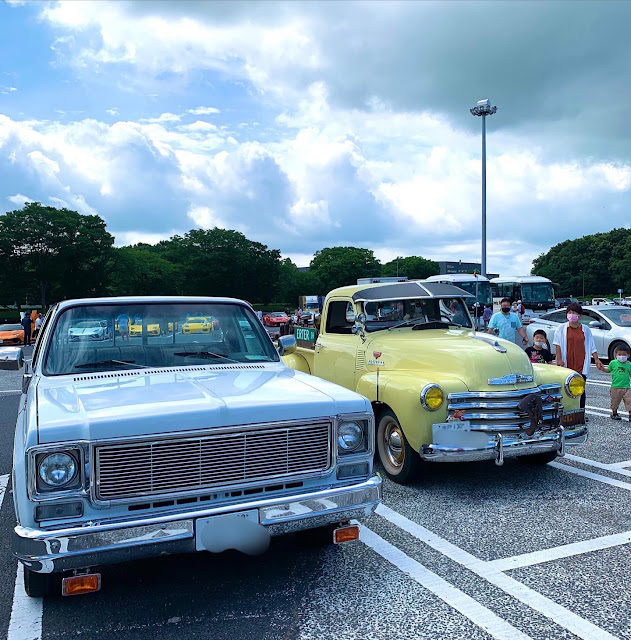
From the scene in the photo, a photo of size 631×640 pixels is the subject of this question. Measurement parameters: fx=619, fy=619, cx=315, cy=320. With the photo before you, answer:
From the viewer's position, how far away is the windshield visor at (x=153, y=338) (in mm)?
4461

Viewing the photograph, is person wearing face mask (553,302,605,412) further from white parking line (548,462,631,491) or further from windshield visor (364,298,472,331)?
white parking line (548,462,631,491)

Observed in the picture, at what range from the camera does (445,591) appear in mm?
3727

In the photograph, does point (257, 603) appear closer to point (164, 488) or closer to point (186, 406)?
point (164, 488)

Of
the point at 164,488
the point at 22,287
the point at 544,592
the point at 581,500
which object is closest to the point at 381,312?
the point at 581,500

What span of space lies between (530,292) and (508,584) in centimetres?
3321

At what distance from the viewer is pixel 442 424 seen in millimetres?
5422

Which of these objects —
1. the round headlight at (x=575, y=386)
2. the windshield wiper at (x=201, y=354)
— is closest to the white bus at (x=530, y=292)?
the round headlight at (x=575, y=386)

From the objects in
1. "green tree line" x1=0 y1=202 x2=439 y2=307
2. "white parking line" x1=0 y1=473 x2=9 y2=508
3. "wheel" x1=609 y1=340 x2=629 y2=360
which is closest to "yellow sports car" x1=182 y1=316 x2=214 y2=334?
"white parking line" x1=0 y1=473 x2=9 y2=508

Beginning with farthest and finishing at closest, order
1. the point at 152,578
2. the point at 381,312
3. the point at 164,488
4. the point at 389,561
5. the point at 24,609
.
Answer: the point at 381,312 < the point at 389,561 < the point at 152,578 < the point at 24,609 < the point at 164,488

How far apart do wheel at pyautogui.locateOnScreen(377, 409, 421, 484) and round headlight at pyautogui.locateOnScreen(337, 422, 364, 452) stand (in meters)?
1.98

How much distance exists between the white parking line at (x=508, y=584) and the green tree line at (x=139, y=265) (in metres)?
52.7

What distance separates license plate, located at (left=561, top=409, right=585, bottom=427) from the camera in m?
6.06

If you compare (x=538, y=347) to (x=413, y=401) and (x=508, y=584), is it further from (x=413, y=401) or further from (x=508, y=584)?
(x=508, y=584)

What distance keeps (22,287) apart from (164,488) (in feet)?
180
